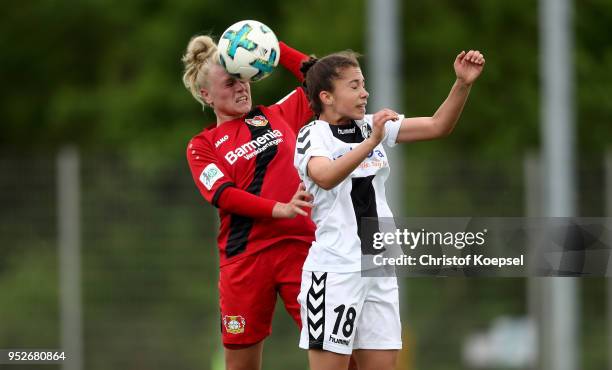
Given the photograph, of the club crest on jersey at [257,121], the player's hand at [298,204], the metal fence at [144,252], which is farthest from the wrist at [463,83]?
the metal fence at [144,252]

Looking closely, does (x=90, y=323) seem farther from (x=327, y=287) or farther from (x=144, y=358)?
(x=327, y=287)

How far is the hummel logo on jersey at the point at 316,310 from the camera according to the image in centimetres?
516

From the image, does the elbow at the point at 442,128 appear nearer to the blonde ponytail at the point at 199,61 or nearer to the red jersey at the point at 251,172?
the red jersey at the point at 251,172

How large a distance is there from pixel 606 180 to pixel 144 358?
5.14 m

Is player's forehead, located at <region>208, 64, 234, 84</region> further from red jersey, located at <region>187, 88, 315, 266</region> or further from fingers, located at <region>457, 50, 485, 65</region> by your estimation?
fingers, located at <region>457, 50, 485, 65</region>

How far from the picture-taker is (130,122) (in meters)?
17.9

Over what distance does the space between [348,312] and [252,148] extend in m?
1.02

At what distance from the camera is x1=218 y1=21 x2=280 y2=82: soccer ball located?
5547 millimetres

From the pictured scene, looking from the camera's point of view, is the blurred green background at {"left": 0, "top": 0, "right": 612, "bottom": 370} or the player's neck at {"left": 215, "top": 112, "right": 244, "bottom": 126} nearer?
the player's neck at {"left": 215, "top": 112, "right": 244, "bottom": 126}

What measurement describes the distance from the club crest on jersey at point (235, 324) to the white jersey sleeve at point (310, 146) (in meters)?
0.91

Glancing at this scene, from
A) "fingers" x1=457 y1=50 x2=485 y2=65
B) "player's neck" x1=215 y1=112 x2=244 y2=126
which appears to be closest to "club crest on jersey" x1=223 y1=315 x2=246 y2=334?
"player's neck" x1=215 y1=112 x2=244 y2=126

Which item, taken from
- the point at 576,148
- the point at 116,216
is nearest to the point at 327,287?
the point at 116,216

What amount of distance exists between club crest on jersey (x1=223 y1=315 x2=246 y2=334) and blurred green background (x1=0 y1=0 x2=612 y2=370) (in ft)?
16.4

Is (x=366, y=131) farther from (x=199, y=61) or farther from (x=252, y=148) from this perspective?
(x=199, y=61)
